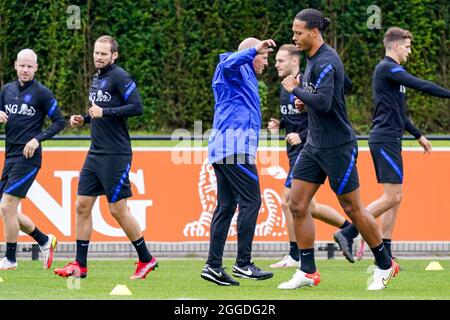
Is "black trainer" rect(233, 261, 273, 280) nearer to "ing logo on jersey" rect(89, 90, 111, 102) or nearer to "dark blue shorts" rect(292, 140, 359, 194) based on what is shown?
"dark blue shorts" rect(292, 140, 359, 194)

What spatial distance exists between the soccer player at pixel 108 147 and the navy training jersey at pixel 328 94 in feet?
7.09

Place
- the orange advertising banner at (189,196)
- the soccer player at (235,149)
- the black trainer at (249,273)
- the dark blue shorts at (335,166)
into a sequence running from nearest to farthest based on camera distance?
the dark blue shorts at (335,166) < the soccer player at (235,149) < the black trainer at (249,273) < the orange advertising banner at (189,196)

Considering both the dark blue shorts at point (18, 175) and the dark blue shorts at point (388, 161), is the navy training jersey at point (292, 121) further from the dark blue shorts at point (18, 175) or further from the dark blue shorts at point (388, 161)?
the dark blue shorts at point (18, 175)

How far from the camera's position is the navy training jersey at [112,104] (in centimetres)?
1295

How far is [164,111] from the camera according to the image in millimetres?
21078

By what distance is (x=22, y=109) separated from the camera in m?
14.4

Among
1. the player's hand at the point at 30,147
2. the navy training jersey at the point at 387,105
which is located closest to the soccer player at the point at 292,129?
the navy training jersey at the point at 387,105

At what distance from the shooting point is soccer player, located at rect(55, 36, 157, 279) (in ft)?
42.4

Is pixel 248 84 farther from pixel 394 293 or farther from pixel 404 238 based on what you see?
pixel 404 238

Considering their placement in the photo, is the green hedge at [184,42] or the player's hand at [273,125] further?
the green hedge at [184,42]

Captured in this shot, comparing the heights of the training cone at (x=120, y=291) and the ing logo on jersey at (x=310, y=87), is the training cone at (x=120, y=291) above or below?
below

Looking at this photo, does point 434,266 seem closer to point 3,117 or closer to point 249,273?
point 249,273
